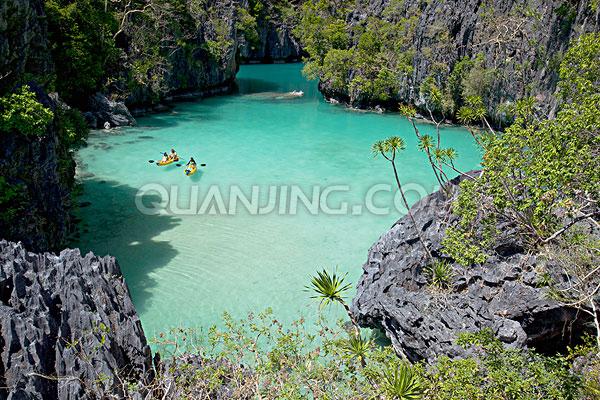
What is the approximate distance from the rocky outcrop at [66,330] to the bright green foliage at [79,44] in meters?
16.8

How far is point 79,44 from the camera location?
2233 centimetres

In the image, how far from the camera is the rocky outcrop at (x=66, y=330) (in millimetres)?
6102

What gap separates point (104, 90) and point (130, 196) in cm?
1188

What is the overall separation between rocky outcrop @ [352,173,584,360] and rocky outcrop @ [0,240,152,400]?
14.0 feet

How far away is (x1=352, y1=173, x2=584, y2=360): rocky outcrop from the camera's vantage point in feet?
25.3

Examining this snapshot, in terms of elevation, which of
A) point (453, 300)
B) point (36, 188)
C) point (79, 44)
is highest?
point (79, 44)

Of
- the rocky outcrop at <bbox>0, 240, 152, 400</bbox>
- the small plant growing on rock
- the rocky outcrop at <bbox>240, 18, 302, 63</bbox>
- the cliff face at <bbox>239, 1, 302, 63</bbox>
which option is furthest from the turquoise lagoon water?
the rocky outcrop at <bbox>240, 18, 302, 63</bbox>

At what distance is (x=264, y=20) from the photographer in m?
53.1

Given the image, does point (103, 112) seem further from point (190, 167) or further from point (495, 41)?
point (495, 41)

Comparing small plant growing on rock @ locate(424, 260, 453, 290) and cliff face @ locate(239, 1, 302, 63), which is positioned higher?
cliff face @ locate(239, 1, 302, 63)

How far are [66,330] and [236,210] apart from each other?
9301 millimetres

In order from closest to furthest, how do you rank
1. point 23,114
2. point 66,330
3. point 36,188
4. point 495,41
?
point 66,330 → point 23,114 → point 36,188 → point 495,41

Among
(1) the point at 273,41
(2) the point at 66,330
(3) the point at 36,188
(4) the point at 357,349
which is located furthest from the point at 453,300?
(1) the point at 273,41

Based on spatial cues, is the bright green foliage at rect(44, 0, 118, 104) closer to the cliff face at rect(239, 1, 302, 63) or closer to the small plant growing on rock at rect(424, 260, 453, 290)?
the small plant growing on rock at rect(424, 260, 453, 290)
